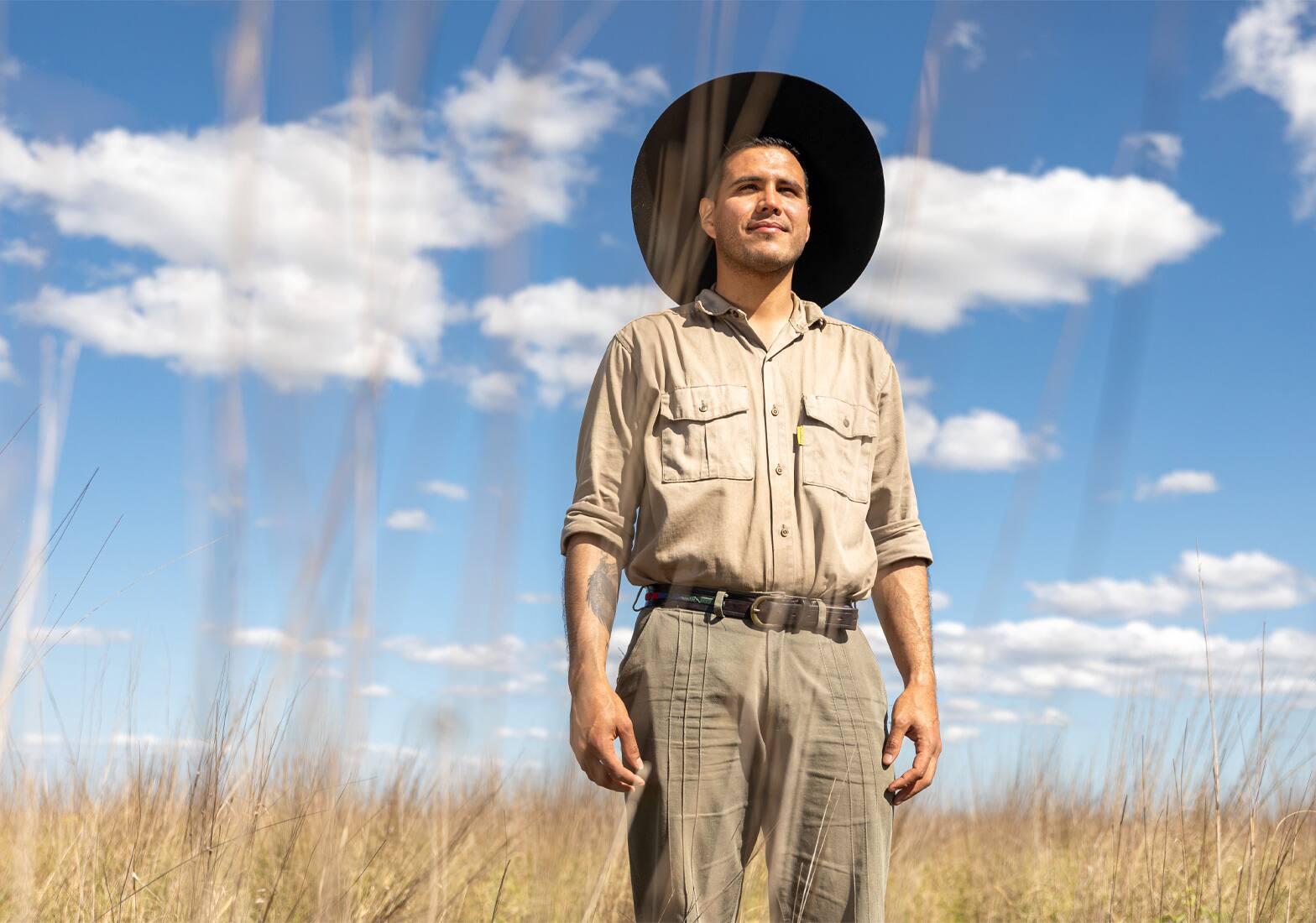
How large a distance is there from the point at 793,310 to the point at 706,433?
0.45 m

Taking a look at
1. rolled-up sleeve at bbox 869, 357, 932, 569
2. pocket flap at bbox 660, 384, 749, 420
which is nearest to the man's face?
pocket flap at bbox 660, 384, 749, 420

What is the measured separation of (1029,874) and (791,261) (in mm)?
4024

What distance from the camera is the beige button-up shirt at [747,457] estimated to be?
227 centimetres

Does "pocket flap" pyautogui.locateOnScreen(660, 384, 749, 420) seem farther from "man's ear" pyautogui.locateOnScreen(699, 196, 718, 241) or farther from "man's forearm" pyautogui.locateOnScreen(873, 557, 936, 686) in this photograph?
"man's forearm" pyautogui.locateOnScreen(873, 557, 936, 686)

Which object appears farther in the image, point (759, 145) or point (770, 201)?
point (759, 145)

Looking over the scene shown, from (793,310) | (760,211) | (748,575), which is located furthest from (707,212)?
(748,575)

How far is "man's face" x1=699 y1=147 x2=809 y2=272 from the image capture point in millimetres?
2486

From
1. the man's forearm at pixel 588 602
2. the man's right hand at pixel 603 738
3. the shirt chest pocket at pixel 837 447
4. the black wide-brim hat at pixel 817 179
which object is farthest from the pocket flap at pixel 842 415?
the man's right hand at pixel 603 738

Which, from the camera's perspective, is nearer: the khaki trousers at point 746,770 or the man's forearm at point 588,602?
the khaki trousers at point 746,770

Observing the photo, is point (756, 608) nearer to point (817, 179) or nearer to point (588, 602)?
point (588, 602)

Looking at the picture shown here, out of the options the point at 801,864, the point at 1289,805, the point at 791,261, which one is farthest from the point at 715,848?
the point at 1289,805

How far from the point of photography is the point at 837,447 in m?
2.41

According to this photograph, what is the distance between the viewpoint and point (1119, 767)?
3430 millimetres

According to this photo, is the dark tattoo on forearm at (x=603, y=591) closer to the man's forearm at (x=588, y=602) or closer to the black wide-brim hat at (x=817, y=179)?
the man's forearm at (x=588, y=602)
